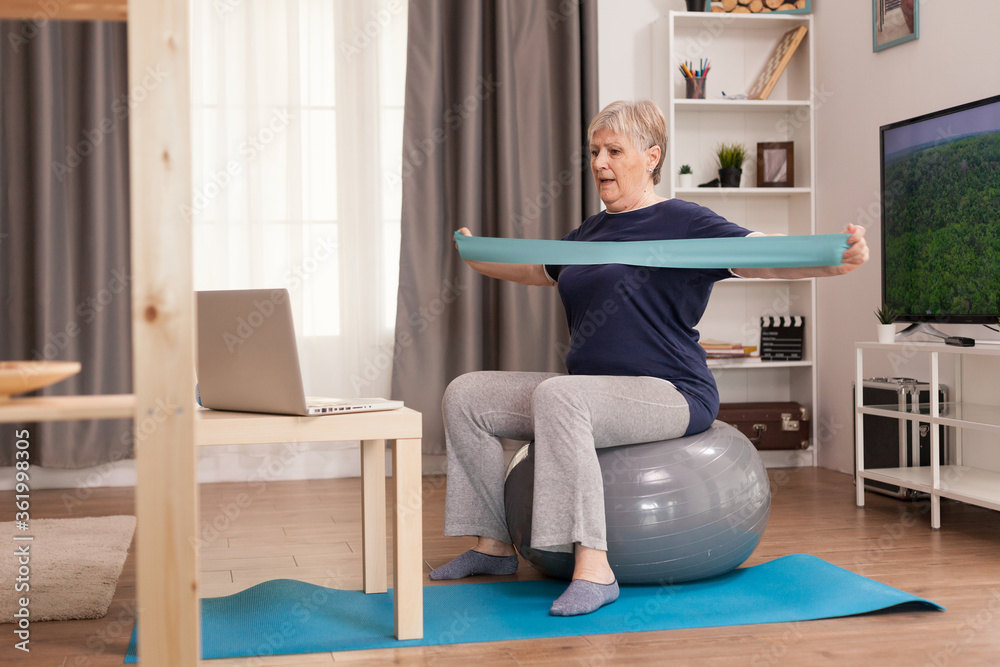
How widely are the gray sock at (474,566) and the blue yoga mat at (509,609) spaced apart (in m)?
0.06

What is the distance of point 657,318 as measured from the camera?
2123 millimetres

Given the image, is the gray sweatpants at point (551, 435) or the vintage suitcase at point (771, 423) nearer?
the gray sweatpants at point (551, 435)

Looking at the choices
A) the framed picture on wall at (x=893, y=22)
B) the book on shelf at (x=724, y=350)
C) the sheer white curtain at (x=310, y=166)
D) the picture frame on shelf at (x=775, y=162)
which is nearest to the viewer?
the framed picture on wall at (x=893, y=22)

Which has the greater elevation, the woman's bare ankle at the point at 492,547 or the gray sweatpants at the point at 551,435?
the gray sweatpants at the point at 551,435

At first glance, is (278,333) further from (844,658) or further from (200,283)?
(200,283)

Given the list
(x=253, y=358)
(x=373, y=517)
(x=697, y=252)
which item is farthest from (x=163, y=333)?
(x=697, y=252)

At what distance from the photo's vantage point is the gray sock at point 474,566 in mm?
2184

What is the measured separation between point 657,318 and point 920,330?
1538 mm

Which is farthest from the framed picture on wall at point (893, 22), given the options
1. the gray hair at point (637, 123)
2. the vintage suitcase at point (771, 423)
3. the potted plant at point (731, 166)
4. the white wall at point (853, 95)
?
the gray hair at point (637, 123)

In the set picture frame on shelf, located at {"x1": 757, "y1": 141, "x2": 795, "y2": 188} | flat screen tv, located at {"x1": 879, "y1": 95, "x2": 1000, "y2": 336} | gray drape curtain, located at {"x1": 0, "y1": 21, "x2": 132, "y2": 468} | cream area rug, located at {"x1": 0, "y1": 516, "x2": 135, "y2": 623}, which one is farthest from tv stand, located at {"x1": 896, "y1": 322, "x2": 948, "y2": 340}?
A: gray drape curtain, located at {"x1": 0, "y1": 21, "x2": 132, "y2": 468}

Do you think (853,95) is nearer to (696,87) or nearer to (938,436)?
(696,87)

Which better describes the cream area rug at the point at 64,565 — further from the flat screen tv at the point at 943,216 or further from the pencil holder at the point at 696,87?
the pencil holder at the point at 696,87

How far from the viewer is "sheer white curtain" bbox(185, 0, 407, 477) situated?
143 inches

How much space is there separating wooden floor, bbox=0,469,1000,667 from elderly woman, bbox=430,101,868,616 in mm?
216
